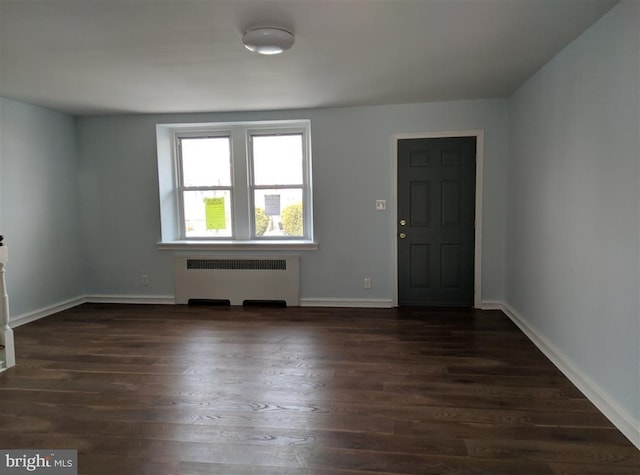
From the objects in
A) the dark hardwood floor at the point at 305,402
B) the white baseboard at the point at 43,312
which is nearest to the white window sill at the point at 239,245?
the dark hardwood floor at the point at 305,402

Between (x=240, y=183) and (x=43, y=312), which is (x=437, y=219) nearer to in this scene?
(x=240, y=183)

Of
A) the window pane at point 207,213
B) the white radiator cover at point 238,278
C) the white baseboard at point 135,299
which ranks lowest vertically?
the white baseboard at point 135,299

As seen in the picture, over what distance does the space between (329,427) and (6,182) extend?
13.6 feet

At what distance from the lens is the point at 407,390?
2740 mm

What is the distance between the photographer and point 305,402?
261 centimetres

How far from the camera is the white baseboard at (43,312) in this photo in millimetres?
4297

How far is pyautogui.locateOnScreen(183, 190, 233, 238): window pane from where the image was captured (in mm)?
5203

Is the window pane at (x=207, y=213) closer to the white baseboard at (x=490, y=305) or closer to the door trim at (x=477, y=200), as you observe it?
the door trim at (x=477, y=200)

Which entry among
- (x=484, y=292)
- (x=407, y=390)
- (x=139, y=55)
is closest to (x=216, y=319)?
(x=407, y=390)

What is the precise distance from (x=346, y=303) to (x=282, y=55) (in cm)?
296

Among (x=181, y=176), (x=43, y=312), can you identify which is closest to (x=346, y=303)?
(x=181, y=176)

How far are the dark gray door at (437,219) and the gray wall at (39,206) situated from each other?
4.09 metres

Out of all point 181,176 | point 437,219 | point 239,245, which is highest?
point 181,176

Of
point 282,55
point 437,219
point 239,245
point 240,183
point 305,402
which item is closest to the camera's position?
point 305,402
